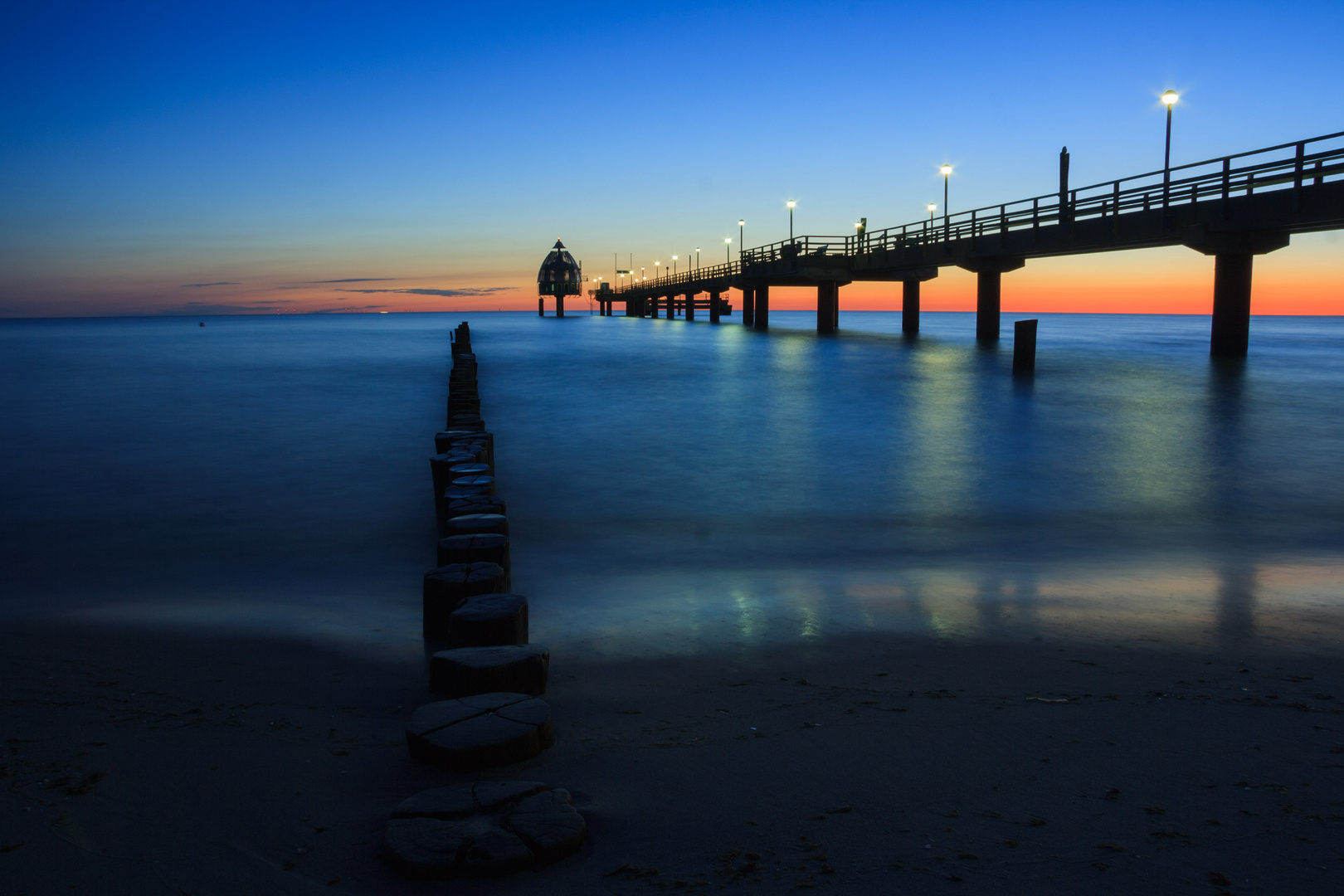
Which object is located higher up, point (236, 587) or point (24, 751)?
point (24, 751)

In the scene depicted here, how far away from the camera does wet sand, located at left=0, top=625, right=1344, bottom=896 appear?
8.84ft

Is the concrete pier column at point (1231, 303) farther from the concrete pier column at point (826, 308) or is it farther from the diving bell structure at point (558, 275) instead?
the diving bell structure at point (558, 275)

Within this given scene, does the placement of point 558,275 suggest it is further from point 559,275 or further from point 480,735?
point 480,735

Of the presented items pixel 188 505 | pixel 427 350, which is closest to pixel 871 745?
pixel 188 505

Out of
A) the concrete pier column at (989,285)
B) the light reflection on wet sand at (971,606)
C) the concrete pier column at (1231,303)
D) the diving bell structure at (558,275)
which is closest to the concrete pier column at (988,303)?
the concrete pier column at (989,285)

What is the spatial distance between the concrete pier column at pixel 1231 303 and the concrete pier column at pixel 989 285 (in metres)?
8.18

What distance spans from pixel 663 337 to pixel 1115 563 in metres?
55.5

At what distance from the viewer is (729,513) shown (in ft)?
32.9

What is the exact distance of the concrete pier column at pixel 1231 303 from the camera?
1081 inches

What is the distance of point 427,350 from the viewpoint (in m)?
55.3

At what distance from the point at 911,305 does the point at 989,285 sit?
12.7m

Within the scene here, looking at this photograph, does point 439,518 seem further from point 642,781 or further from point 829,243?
point 829,243

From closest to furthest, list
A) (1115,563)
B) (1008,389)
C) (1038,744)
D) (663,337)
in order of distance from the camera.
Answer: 1. (1038,744)
2. (1115,563)
3. (1008,389)
4. (663,337)

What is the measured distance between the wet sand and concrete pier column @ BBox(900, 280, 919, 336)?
47.3 metres
